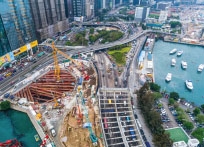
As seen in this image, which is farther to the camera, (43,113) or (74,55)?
(74,55)

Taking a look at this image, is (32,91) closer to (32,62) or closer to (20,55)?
(32,62)

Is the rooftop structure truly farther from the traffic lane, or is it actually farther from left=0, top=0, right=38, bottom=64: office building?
left=0, top=0, right=38, bottom=64: office building

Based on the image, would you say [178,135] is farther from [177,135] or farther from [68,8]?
[68,8]

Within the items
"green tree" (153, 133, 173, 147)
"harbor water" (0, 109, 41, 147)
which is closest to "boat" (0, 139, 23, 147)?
"harbor water" (0, 109, 41, 147)

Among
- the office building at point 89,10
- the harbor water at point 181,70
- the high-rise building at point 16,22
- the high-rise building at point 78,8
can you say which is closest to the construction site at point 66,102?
the high-rise building at point 16,22

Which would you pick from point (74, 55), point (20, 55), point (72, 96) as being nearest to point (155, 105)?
point (72, 96)

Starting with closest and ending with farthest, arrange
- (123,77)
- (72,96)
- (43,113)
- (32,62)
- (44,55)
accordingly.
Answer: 1. (43,113)
2. (72,96)
3. (123,77)
4. (32,62)
5. (44,55)
